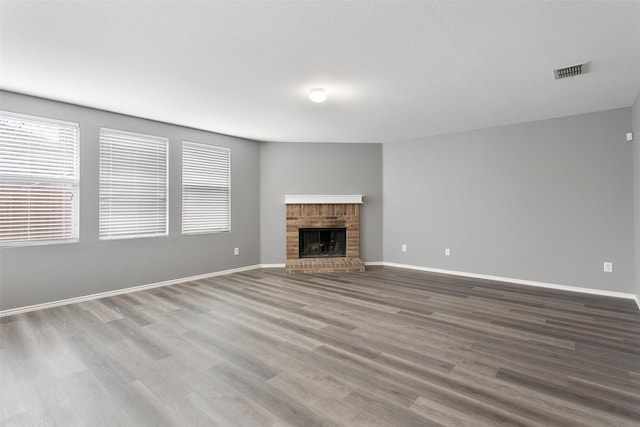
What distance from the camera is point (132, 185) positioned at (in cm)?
426

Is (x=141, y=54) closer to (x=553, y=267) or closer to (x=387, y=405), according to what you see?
(x=387, y=405)

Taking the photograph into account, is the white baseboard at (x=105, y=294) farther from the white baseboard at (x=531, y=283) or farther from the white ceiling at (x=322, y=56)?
the white baseboard at (x=531, y=283)

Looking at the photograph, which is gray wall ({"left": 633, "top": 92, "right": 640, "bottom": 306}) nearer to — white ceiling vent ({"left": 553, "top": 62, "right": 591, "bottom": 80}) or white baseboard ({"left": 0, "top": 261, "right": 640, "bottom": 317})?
white baseboard ({"left": 0, "top": 261, "right": 640, "bottom": 317})

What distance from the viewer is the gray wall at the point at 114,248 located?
11.1 ft

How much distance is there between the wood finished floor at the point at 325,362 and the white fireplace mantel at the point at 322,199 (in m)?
2.27

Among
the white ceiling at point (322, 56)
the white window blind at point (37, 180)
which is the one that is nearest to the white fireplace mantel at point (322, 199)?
the white ceiling at point (322, 56)

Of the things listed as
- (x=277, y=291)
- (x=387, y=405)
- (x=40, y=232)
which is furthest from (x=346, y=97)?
(x=40, y=232)

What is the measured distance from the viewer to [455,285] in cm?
451

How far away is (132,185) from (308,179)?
2943 mm

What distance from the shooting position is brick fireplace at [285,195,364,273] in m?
5.72

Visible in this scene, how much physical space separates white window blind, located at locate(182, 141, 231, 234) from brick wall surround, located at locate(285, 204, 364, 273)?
1.20 m

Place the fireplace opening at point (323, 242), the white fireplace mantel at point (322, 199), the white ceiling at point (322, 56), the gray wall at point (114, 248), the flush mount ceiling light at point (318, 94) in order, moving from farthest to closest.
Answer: the fireplace opening at point (323, 242) → the white fireplace mantel at point (322, 199) → the gray wall at point (114, 248) → the flush mount ceiling light at point (318, 94) → the white ceiling at point (322, 56)

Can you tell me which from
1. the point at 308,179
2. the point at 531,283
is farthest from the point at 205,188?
the point at 531,283

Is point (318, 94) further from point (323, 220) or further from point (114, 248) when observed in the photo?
point (114, 248)
